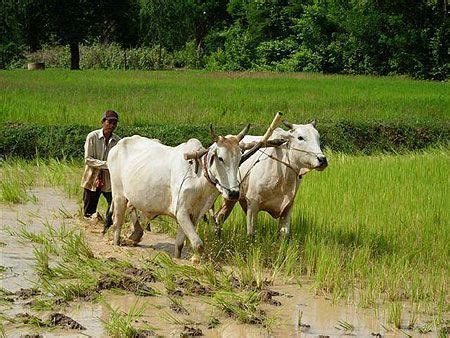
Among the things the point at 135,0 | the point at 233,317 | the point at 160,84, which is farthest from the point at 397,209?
the point at 135,0

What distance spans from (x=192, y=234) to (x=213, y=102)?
9.52m

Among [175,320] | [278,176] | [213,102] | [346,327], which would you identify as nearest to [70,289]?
[175,320]

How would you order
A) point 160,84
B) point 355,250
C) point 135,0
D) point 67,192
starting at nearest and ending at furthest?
point 355,250 → point 67,192 → point 160,84 → point 135,0

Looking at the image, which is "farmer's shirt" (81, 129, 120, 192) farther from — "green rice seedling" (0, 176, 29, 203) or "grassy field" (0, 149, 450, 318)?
"green rice seedling" (0, 176, 29, 203)

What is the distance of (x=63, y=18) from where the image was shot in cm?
3256

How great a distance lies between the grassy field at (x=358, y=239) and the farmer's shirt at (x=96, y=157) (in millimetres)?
741

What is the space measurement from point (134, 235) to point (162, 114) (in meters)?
7.00

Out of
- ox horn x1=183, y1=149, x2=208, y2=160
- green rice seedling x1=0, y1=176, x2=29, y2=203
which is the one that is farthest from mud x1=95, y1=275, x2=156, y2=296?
green rice seedling x1=0, y1=176, x2=29, y2=203

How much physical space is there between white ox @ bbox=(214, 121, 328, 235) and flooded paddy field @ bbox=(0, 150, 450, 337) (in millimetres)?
226

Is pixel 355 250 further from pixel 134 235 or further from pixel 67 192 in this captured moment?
pixel 67 192

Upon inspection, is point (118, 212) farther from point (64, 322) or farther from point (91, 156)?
point (64, 322)

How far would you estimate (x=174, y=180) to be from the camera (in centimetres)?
620

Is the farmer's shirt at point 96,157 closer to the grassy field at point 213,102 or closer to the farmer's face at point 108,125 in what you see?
the farmer's face at point 108,125

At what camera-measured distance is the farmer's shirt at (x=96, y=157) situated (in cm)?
734
